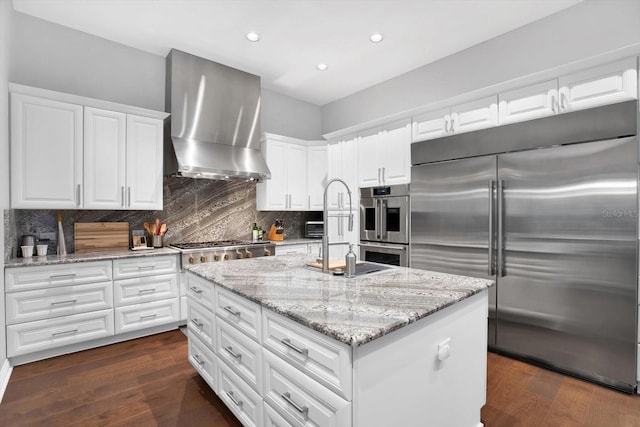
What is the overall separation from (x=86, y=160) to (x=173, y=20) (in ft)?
5.02

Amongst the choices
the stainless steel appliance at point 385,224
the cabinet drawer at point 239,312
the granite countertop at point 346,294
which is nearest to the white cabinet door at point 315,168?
the stainless steel appliance at point 385,224

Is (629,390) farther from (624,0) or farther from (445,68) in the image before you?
(445,68)

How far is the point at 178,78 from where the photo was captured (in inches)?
140

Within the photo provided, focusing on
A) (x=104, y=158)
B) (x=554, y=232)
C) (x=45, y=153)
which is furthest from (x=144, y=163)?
(x=554, y=232)

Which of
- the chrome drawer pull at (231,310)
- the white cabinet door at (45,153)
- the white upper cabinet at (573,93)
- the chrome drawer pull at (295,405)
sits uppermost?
the white upper cabinet at (573,93)

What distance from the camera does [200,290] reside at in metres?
2.11

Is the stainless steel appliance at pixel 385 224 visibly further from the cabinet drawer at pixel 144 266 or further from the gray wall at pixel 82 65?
the gray wall at pixel 82 65

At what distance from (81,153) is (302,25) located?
238 cm

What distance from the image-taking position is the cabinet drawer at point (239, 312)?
60.9 inches

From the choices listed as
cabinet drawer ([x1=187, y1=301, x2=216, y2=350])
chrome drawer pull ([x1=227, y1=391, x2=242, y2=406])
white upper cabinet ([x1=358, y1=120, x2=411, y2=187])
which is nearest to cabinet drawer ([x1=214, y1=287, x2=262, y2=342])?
cabinet drawer ([x1=187, y1=301, x2=216, y2=350])

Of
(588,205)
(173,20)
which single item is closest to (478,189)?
(588,205)

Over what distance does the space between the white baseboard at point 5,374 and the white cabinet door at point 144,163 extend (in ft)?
4.99

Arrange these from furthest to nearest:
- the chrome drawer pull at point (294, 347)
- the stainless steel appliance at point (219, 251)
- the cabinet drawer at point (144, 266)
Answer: the stainless steel appliance at point (219, 251)
the cabinet drawer at point (144, 266)
the chrome drawer pull at point (294, 347)

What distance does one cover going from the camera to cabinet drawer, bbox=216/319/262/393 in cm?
155
